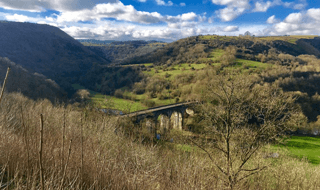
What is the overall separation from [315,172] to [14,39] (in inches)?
7981

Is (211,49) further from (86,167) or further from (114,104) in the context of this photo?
(86,167)

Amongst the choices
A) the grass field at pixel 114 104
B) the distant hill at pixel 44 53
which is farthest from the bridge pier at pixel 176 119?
the distant hill at pixel 44 53

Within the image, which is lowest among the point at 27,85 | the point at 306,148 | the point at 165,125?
the point at 306,148

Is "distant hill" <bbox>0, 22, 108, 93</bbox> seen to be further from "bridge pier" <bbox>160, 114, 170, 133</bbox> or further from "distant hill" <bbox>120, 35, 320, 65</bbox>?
"bridge pier" <bbox>160, 114, 170, 133</bbox>

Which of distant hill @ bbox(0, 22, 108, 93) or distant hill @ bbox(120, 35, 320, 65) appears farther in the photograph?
distant hill @ bbox(0, 22, 108, 93)

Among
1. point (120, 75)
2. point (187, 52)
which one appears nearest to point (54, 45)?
point (120, 75)

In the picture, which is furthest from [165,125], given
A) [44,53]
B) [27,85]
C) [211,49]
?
[44,53]

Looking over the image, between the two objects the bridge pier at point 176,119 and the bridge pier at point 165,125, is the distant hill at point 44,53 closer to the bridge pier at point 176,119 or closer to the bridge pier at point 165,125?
the bridge pier at point 176,119

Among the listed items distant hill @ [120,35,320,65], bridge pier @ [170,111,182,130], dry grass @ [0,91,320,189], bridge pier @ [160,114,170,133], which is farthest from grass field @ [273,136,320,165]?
distant hill @ [120,35,320,65]

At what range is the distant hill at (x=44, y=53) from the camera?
123312mm

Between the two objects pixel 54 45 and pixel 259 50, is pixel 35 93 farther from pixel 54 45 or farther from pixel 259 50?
pixel 54 45

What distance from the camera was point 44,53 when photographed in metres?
159

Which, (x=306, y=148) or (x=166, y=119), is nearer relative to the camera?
(x=306, y=148)

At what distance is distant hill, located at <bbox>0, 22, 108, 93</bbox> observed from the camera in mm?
123312
